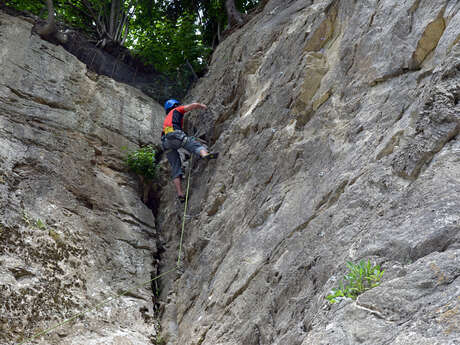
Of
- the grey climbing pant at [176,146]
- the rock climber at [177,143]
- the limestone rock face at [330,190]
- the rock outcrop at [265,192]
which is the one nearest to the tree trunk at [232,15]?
the rock outcrop at [265,192]

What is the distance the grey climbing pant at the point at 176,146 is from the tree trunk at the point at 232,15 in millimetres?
3835

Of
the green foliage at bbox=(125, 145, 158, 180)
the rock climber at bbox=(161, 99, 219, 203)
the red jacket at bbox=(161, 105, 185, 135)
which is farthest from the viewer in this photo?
the green foliage at bbox=(125, 145, 158, 180)

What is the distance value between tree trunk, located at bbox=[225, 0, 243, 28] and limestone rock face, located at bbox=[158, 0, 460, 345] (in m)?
2.96

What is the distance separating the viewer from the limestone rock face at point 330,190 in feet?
9.14

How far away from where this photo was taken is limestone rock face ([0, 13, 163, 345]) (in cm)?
520

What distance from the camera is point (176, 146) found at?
24.9 feet

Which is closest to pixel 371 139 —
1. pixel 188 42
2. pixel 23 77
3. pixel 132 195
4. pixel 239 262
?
pixel 239 262

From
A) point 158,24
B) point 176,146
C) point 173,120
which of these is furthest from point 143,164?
point 158,24

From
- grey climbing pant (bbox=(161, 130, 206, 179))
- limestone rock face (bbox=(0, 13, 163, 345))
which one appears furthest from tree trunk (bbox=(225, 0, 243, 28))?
grey climbing pant (bbox=(161, 130, 206, 179))

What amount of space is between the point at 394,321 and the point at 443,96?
170 cm

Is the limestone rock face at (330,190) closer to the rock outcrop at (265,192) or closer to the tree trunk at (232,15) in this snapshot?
the rock outcrop at (265,192)

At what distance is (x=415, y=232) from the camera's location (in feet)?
9.71

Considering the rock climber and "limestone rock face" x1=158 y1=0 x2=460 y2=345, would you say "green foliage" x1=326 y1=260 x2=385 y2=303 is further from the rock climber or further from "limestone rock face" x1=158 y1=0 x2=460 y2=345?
the rock climber

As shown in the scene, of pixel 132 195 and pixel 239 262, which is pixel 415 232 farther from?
pixel 132 195
